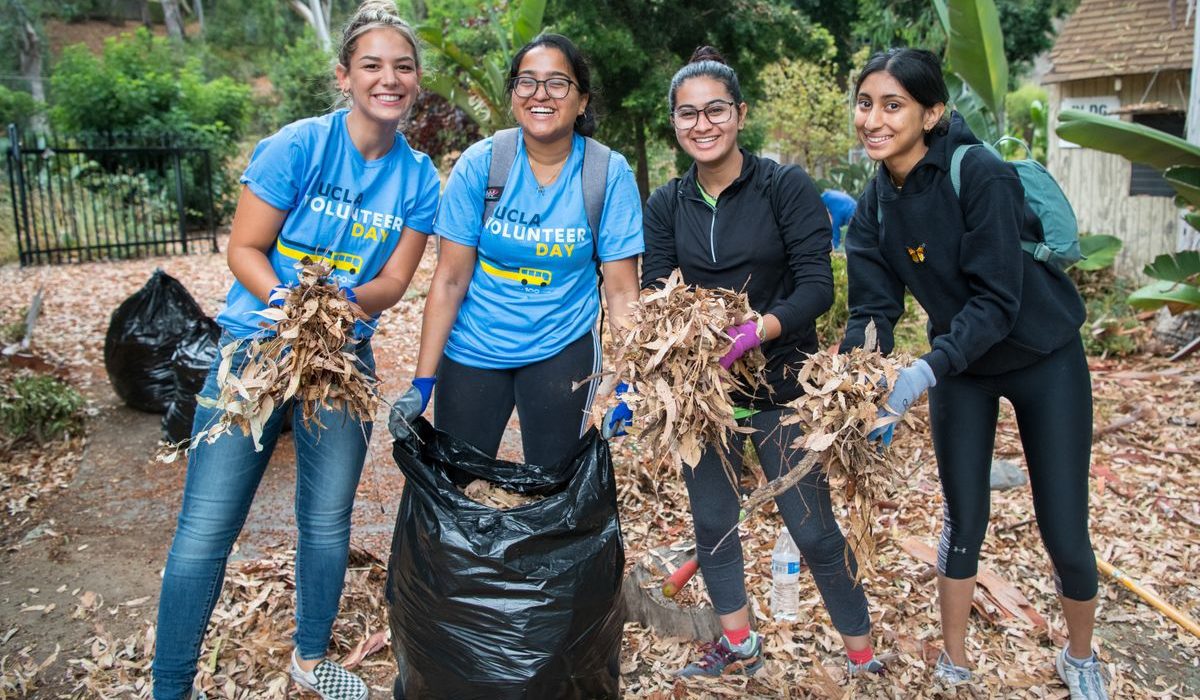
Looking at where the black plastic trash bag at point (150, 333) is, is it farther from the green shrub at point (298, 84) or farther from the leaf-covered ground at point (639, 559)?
the green shrub at point (298, 84)

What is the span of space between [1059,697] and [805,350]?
1.49 meters

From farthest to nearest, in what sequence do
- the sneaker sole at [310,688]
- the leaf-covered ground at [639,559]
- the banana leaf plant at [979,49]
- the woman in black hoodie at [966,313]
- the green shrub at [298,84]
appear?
the green shrub at [298,84], the banana leaf plant at [979,49], the leaf-covered ground at [639,559], the sneaker sole at [310,688], the woman in black hoodie at [966,313]

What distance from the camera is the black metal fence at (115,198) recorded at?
11.9 meters

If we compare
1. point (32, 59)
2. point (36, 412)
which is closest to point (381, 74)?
point (36, 412)

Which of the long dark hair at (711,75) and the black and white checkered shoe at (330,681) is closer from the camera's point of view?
the long dark hair at (711,75)

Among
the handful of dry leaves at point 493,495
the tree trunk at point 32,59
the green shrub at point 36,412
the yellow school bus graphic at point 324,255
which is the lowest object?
the green shrub at point 36,412

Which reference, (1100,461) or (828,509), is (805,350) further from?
(1100,461)

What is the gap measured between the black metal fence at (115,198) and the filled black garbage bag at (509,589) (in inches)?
433

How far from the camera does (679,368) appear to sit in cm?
241

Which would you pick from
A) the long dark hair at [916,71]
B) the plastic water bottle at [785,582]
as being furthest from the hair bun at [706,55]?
the plastic water bottle at [785,582]

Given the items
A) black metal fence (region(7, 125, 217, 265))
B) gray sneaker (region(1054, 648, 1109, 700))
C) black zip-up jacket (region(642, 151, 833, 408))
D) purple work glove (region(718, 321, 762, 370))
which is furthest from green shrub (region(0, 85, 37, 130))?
gray sneaker (region(1054, 648, 1109, 700))

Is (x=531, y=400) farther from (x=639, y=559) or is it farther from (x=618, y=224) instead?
(x=639, y=559)

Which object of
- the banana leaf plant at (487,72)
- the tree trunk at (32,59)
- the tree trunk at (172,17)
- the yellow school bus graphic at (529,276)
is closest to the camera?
the yellow school bus graphic at (529,276)

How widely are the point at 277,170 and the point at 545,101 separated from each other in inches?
32.1
